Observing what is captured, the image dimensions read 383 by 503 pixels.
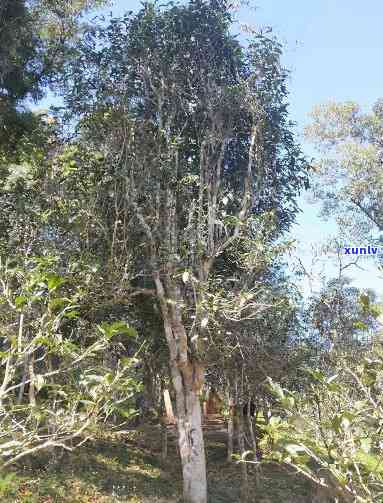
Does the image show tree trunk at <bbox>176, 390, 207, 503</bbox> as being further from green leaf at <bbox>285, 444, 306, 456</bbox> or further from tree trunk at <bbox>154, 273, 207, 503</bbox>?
green leaf at <bbox>285, 444, 306, 456</bbox>

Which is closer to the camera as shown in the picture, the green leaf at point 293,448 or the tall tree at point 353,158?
the green leaf at point 293,448

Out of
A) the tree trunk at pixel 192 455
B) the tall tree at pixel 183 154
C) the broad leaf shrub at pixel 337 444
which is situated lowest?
the tree trunk at pixel 192 455

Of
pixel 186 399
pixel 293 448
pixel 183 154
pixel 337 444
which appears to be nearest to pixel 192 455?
pixel 186 399

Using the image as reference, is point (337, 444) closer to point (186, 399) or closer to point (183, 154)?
point (186, 399)

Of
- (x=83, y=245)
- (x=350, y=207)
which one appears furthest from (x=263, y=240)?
(x=350, y=207)

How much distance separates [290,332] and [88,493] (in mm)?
5084

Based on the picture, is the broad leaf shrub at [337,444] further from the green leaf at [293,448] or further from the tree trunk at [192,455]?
the tree trunk at [192,455]

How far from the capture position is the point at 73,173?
894 cm

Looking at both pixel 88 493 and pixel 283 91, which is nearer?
pixel 88 493

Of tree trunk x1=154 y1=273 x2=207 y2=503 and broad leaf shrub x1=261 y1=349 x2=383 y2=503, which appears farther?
tree trunk x1=154 y1=273 x2=207 y2=503

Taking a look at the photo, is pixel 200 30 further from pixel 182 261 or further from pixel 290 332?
pixel 290 332

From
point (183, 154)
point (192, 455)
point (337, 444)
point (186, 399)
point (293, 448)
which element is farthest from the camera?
point (183, 154)

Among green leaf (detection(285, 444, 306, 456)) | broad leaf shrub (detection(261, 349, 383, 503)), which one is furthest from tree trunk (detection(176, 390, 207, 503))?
green leaf (detection(285, 444, 306, 456))

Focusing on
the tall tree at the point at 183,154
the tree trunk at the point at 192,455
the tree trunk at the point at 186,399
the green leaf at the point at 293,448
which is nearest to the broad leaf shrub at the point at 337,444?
the green leaf at the point at 293,448
